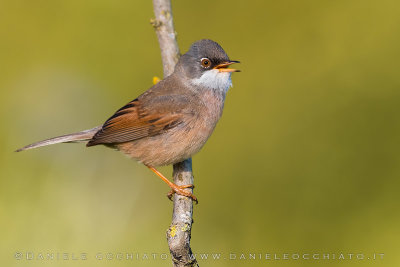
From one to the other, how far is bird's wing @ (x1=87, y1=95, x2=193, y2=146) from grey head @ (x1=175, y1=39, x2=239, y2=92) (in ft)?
0.81

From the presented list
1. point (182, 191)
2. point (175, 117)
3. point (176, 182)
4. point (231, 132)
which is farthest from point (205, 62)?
point (182, 191)

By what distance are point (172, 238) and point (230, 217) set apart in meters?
1.75

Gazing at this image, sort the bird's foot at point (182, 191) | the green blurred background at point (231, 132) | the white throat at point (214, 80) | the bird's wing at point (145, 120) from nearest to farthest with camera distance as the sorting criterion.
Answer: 1. the bird's foot at point (182, 191)
2. the bird's wing at point (145, 120)
3. the white throat at point (214, 80)
4. the green blurred background at point (231, 132)

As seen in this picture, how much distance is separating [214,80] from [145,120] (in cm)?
76

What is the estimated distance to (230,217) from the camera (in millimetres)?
4746

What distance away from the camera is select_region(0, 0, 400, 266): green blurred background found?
448cm

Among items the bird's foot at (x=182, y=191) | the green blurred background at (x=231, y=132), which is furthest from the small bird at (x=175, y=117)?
the green blurred background at (x=231, y=132)

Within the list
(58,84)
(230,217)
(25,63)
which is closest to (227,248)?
(230,217)

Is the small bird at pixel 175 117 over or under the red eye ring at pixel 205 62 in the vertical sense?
under

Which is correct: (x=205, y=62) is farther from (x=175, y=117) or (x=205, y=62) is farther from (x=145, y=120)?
(x=145, y=120)

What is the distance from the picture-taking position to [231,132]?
16.7ft

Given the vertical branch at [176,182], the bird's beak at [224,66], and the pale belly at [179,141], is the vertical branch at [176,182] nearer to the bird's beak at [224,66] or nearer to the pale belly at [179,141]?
the pale belly at [179,141]

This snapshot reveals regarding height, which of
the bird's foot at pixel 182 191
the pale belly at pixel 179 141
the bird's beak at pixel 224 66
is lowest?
the bird's foot at pixel 182 191

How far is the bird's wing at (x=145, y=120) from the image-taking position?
4.24 metres
